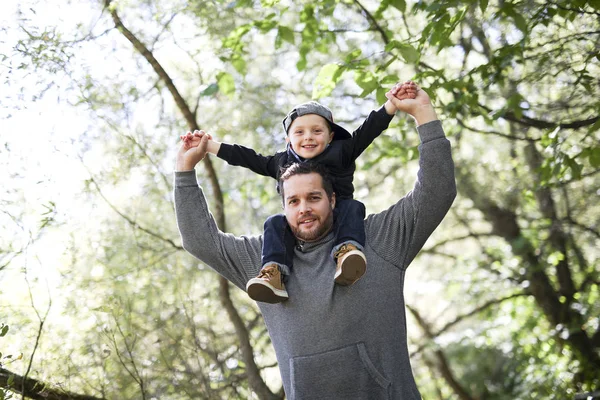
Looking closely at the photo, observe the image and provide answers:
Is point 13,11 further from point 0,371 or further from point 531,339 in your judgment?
point 531,339

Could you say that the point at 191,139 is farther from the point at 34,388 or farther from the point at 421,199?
the point at 34,388

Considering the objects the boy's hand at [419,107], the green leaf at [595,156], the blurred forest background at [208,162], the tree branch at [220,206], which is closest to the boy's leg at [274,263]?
the boy's hand at [419,107]

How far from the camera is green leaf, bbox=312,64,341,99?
3.55 meters

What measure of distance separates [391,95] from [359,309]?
0.74m

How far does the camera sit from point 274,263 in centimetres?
234

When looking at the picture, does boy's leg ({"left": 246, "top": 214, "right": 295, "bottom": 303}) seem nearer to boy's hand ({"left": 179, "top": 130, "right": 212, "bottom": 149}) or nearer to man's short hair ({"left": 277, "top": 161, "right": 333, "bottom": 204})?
man's short hair ({"left": 277, "top": 161, "right": 333, "bottom": 204})

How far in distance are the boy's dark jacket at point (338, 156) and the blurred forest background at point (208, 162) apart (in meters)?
0.86

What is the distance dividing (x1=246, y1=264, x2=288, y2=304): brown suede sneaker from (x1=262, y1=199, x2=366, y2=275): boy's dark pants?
5cm

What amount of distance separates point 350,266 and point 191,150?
747 millimetres

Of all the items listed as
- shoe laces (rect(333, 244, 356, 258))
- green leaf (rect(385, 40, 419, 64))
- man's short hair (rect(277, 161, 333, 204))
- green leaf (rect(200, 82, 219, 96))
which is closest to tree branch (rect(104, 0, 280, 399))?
green leaf (rect(200, 82, 219, 96))

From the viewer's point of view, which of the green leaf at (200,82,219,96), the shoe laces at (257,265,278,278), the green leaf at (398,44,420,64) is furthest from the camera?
the green leaf at (200,82,219,96)

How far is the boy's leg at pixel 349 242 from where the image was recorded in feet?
7.18

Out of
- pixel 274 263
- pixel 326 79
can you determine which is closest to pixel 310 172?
pixel 274 263

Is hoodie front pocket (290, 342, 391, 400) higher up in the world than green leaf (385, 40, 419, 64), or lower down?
lower down
